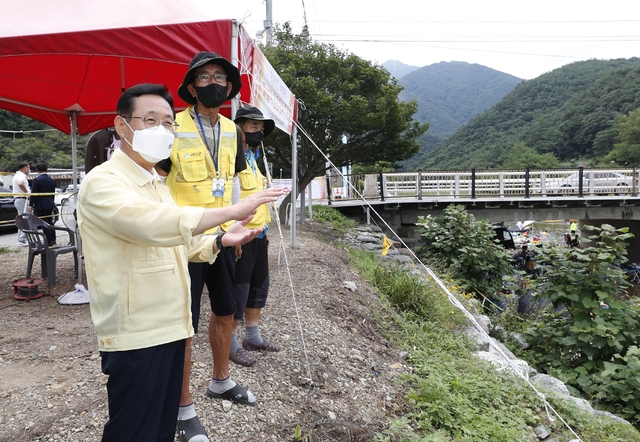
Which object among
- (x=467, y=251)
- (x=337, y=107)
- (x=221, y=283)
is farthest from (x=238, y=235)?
(x=337, y=107)

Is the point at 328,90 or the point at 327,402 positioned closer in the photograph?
the point at 327,402

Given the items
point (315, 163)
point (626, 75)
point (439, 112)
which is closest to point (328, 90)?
point (315, 163)

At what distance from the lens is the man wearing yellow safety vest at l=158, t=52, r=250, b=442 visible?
2.44 meters

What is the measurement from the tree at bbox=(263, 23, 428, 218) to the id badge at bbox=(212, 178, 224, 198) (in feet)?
27.9

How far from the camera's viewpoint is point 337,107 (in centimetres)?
1118

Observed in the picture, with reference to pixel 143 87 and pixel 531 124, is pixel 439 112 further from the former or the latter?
pixel 143 87

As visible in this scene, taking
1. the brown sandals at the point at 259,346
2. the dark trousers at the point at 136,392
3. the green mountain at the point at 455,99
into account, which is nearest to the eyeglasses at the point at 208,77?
the dark trousers at the point at 136,392

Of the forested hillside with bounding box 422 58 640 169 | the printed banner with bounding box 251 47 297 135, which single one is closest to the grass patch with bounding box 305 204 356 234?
the printed banner with bounding box 251 47 297 135

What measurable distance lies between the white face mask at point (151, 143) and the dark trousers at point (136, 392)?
674mm

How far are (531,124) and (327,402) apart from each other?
7727 cm

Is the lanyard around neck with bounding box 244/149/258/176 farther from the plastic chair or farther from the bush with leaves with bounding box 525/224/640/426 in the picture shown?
the bush with leaves with bounding box 525/224/640/426

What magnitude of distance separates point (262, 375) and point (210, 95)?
6.19 ft

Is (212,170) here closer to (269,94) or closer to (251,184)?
(251,184)

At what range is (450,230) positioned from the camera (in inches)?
378
